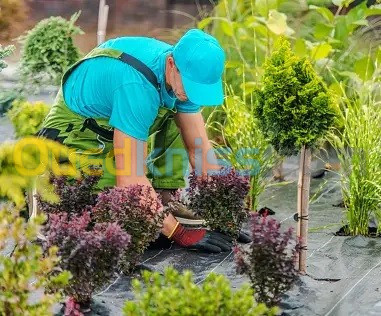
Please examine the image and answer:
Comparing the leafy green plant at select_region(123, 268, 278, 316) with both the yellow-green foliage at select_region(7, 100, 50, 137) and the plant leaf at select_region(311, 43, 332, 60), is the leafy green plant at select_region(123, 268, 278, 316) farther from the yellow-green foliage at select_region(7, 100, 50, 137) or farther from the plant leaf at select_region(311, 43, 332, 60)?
the plant leaf at select_region(311, 43, 332, 60)

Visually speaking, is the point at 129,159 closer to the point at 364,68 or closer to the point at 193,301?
the point at 193,301

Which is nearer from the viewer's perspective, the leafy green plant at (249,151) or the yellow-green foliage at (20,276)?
the yellow-green foliage at (20,276)

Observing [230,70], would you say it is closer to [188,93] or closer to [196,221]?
[196,221]

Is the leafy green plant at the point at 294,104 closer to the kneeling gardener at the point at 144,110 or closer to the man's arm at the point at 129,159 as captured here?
the kneeling gardener at the point at 144,110

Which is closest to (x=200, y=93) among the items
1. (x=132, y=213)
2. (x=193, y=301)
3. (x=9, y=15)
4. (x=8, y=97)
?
(x=132, y=213)

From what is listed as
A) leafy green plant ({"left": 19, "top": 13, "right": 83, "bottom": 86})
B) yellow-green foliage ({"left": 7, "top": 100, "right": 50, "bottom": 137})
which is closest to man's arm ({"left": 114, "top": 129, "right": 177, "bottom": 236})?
yellow-green foliage ({"left": 7, "top": 100, "right": 50, "bottom": 137})

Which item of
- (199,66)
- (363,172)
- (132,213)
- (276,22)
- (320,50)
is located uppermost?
(276,22)

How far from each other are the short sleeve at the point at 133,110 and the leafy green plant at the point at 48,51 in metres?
1.80

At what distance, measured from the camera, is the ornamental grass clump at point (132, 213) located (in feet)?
14.3

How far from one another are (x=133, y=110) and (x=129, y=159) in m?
0.25

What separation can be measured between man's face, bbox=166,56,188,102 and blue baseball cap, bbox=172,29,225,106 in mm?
54

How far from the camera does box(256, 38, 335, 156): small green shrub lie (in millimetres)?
4465

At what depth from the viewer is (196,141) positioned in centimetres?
515

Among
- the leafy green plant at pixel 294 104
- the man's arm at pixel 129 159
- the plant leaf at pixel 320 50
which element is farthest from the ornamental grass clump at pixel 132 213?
the plant leaf at pixel 320 50
